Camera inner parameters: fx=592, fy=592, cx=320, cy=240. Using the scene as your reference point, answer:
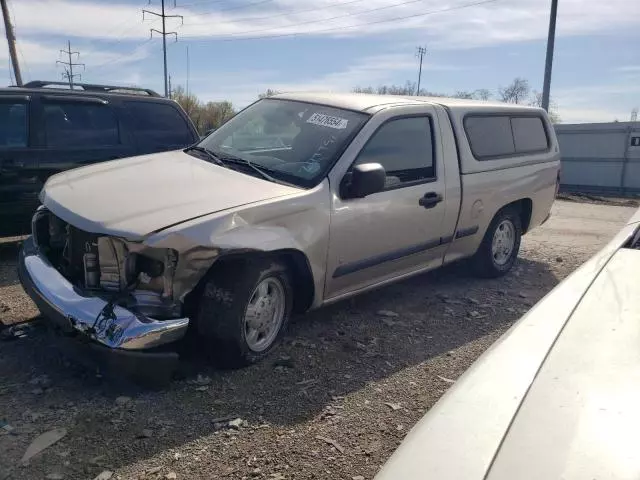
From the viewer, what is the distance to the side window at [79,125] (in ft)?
20.9

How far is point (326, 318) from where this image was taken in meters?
4.95

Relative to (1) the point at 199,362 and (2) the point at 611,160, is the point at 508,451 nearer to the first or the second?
(1) the point at 199,362

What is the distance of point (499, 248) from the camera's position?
646 cm

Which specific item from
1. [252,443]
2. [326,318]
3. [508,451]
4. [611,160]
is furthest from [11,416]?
[611,160]

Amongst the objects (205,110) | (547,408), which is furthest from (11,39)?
(547,408)

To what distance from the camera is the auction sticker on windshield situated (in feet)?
15.0

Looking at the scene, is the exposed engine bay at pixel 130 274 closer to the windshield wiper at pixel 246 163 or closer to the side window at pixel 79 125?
the windshield wiper at pixel 246 163

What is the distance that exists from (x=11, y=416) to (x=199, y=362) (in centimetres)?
115

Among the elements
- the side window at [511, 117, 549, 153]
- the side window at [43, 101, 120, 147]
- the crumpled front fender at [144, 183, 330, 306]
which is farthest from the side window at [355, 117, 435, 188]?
the side window at [43, 101, 120, 147]

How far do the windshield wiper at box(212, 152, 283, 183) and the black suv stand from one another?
2.45 metres

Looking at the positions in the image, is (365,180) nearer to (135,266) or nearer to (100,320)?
(135,266)

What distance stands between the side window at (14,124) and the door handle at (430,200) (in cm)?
418

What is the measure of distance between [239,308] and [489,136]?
Answer: 3.44 m

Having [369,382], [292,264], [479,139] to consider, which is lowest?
[369,382]
